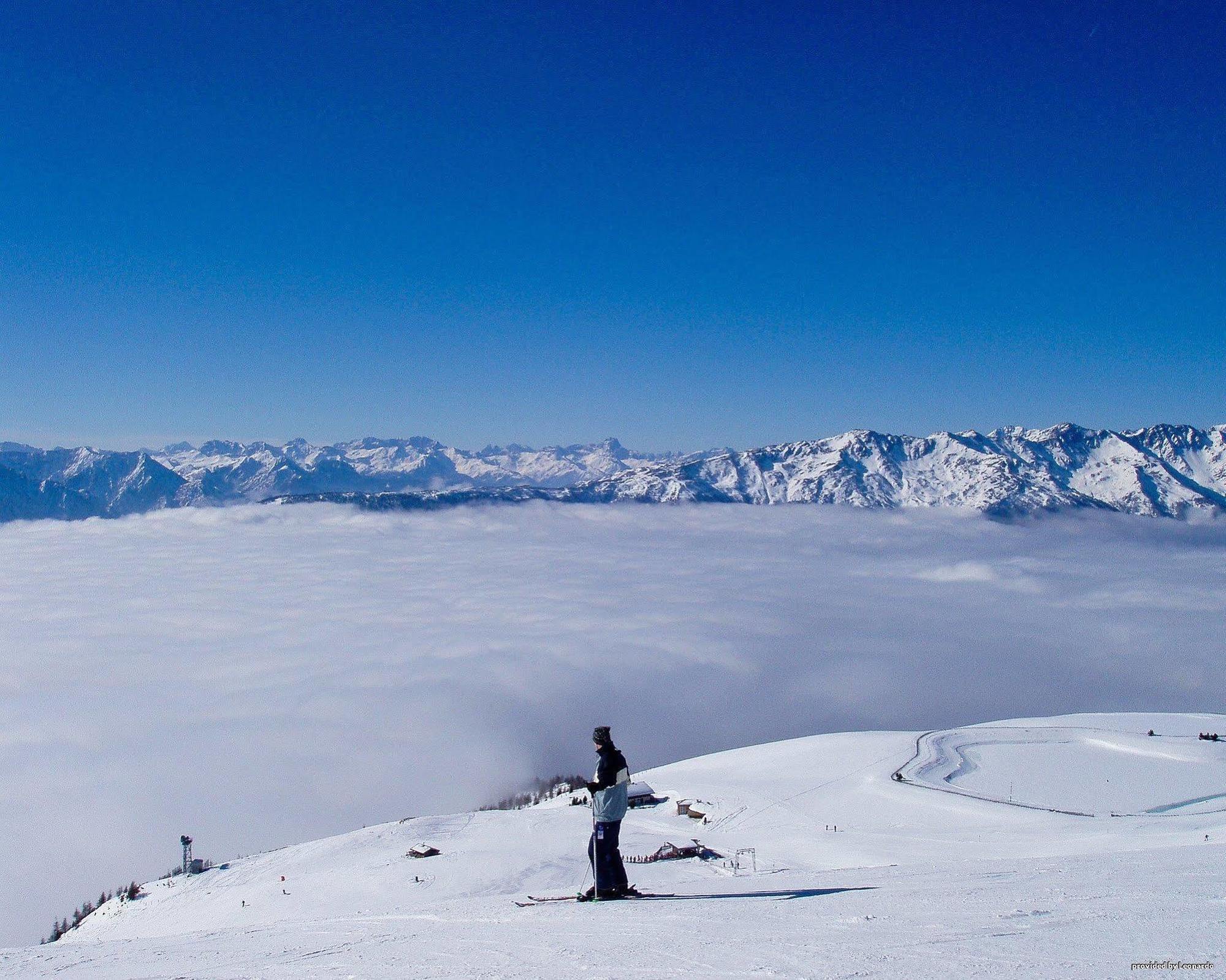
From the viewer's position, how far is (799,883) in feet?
32.2

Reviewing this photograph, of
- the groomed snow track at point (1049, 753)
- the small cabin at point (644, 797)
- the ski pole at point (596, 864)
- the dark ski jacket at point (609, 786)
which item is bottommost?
the small cabin at point (644, 797)

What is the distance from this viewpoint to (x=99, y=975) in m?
6.80

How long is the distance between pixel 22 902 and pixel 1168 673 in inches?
8185

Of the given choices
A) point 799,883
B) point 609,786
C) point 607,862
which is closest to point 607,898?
point 607,862

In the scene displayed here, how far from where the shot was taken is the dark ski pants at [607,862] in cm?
889

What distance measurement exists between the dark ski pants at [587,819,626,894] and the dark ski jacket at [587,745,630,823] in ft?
1.24

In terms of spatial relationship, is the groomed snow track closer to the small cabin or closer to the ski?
the small cabin

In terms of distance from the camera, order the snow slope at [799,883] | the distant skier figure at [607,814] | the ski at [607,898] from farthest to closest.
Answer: the ski at [607,898], the distant skier figure at [607,814], the snow slope at [799,883]

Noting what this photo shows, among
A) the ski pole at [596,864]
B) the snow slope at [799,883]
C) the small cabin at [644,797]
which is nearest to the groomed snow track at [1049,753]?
the snow slope at [799,883]

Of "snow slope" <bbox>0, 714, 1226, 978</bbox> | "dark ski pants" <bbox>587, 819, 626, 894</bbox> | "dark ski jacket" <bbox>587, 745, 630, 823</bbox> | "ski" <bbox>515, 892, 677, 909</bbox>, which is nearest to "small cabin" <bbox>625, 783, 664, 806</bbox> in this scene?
"snow slope" <bbox>0, 714, 1226, 978</bbox>

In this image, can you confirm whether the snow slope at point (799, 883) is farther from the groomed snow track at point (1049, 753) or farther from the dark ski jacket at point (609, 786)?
the dark ski jacket at point (609, 786)

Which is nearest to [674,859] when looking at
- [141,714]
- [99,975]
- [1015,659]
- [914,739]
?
[99,975]

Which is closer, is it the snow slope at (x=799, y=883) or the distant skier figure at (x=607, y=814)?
the snow slope at (x=799, y=883)

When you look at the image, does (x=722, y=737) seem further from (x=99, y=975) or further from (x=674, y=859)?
(x=99, y=975)
